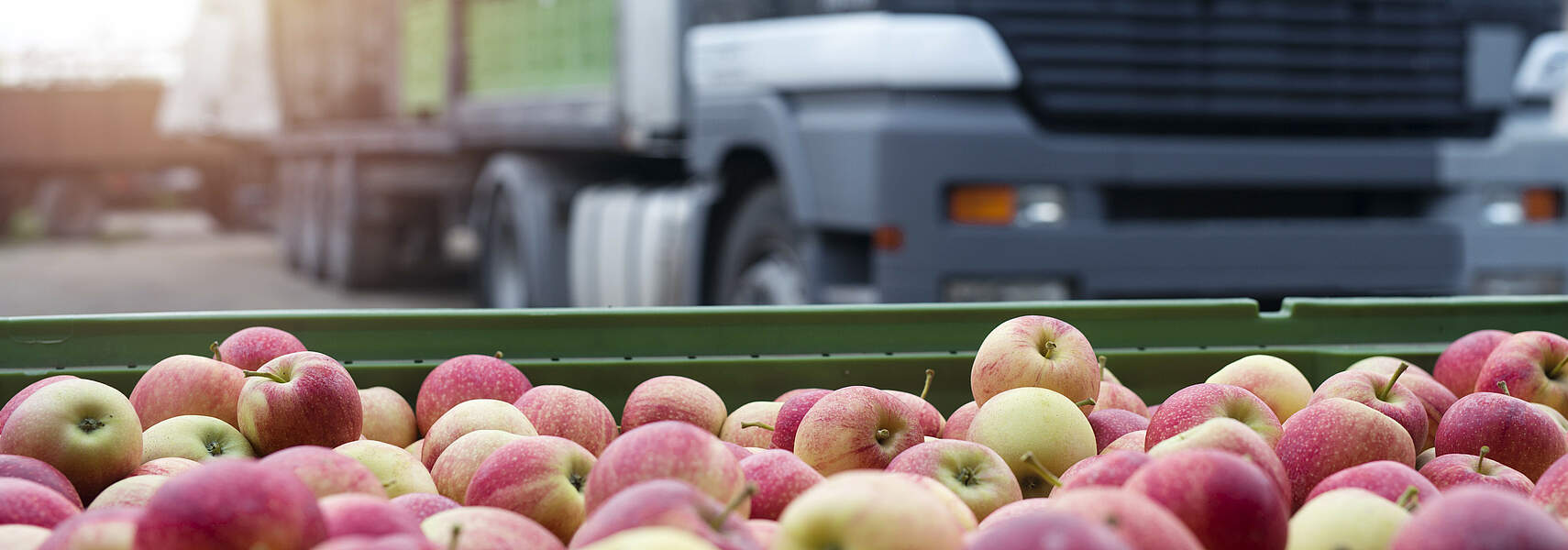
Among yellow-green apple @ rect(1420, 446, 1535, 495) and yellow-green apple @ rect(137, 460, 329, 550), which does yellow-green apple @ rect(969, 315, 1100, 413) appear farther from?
yellow-green apple @ rect(137, 460, 329, 550)

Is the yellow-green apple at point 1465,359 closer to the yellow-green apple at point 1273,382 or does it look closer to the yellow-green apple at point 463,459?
the yellow-green apple at point 1273,382

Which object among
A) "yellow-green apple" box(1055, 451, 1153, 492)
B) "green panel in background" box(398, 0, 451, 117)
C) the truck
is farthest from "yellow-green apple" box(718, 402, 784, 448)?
"green panel in background" box(398, 0, 451, 117)

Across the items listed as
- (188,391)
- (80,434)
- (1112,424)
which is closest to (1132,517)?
(1112,424)

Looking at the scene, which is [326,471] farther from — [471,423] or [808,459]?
[808,459]

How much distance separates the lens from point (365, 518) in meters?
1.39

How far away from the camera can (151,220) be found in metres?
29.1

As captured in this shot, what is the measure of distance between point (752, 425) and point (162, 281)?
12.8 metres

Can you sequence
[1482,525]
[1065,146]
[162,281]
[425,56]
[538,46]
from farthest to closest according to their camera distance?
1. [162,281]
2. [425,56]
3. [538,46]
4. [1065,146]
5. [1482,525]

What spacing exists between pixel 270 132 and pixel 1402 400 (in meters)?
13.8

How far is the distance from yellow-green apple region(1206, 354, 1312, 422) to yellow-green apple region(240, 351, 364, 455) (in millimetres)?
1205

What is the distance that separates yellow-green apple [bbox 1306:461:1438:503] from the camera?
5.26ft

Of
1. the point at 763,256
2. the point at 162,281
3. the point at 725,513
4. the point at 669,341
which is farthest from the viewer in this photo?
the point at 162,281

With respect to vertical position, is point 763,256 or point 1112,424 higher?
point 1112,424

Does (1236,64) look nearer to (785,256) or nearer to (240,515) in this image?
(785,256)
